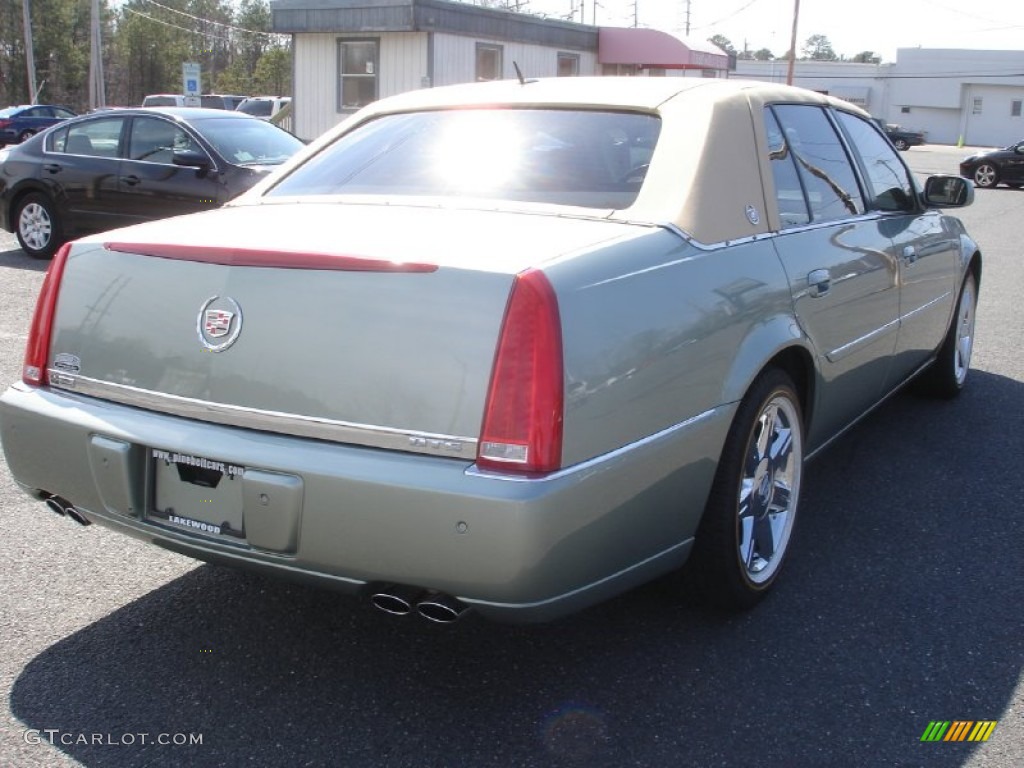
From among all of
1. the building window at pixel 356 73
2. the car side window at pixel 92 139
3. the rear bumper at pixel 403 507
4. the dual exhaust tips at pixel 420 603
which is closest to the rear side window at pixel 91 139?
the car side window at pixel 92 139

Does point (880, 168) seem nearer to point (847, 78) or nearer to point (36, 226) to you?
point (36, 226)

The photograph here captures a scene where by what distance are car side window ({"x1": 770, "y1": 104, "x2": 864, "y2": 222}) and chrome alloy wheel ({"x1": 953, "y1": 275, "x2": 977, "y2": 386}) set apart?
6.13 feet

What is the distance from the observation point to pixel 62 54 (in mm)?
53594

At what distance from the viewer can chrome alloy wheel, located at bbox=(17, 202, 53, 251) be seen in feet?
36.9

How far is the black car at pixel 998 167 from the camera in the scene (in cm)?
2808

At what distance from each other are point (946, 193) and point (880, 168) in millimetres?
572

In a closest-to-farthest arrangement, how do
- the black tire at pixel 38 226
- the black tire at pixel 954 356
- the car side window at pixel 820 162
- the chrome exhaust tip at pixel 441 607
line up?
the chrome exhaust tip at pixel 441 607 → the car side window at pixel 820 162 → the black tire at pixel 954 356 → the black tire at pixel 38 226

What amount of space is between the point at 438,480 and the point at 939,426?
401 centimetres

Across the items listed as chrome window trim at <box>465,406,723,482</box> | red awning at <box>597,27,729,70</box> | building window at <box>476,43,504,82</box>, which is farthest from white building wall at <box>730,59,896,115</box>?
chrome window trim at <box>465,406,723,482</box>

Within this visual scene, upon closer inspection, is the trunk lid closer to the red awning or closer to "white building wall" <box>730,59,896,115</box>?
the red awning

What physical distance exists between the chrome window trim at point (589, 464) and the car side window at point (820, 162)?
1.44 meters

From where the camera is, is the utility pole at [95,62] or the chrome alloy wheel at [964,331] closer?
the chrome alloy wheel at [964,331]

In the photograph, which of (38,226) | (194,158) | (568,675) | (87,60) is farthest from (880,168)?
(87,60)

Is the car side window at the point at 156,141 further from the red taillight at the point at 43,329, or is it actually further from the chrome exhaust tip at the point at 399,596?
the chrome exhaust tip at the point at 399,596
